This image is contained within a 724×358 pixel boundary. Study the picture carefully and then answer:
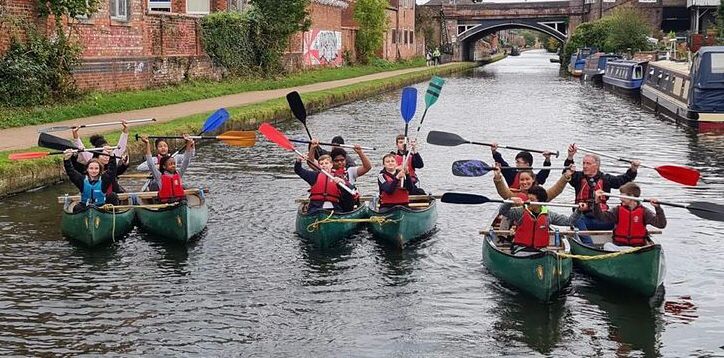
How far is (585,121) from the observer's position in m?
31.3

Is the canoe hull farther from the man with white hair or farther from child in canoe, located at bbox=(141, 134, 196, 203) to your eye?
child in canoe, located at bbox=(141, 134, 196, 203)

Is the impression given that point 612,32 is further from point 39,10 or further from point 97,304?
point 97,304

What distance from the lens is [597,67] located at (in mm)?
56344

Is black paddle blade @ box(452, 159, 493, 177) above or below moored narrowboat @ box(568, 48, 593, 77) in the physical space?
below

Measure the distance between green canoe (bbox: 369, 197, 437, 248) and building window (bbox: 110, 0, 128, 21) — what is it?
17624 millimetres

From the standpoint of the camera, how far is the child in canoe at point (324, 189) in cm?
1385

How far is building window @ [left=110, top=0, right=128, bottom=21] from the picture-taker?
2916cm

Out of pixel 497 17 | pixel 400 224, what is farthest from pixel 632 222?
pixel 497 17

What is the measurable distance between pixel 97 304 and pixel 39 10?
1549 centimetres

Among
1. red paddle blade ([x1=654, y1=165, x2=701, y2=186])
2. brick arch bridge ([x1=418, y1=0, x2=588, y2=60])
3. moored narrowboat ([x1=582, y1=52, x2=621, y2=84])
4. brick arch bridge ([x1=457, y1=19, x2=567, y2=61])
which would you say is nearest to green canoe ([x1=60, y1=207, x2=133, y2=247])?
red paddle blade ([x1=654, y1=165, x2=701, y2=186])

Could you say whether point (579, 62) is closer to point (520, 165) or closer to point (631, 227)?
point (520, 165)

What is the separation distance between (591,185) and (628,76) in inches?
1322

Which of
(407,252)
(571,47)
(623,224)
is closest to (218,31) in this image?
(407,252)

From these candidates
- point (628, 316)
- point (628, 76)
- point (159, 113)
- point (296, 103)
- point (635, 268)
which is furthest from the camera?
point (628, 76)
